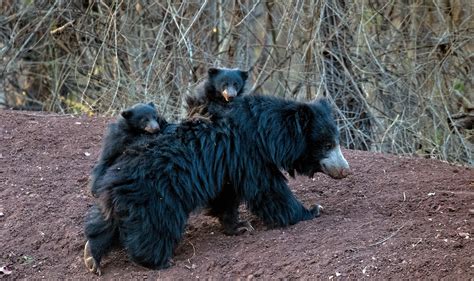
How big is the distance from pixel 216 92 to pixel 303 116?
125cm

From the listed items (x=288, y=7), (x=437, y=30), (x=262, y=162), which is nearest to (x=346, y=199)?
(x=262, y=162)

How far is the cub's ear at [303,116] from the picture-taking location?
20.3 feet

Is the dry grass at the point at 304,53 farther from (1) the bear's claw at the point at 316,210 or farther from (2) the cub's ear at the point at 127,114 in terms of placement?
(1) the bear's claw at the point at 316,210

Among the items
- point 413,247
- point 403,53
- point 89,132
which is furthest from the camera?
point 403,53

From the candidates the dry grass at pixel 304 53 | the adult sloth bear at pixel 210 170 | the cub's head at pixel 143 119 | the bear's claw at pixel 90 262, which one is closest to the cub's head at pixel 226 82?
the adult sloth bear at pixel 210 170

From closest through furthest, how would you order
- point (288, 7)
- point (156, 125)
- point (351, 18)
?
point (156, 125), point (288, 7), point (351, 18)

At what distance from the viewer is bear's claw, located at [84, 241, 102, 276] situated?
5.46 metres

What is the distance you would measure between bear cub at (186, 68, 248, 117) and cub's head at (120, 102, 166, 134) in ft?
1.14

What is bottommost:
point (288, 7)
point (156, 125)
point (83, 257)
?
point (83, 257)

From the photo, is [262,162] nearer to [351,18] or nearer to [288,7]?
[288,7]

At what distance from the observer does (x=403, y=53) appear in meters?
10.8

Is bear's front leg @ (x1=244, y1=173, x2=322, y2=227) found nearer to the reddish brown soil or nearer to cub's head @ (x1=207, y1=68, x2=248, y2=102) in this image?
the reddish brown soil

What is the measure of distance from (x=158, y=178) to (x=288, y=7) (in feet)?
14.8

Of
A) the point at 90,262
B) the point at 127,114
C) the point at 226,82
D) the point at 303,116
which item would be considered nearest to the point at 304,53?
the point at 226,82
